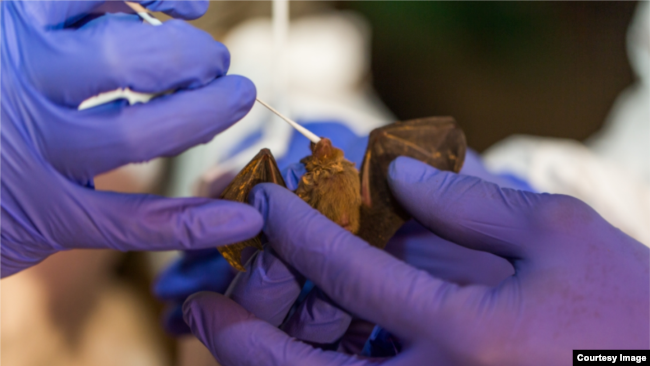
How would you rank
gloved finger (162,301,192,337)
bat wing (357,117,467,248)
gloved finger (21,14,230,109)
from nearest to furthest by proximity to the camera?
1. gloved finger (21,14,230,109)
2. bat wing (357,117,467,248)
3. gloved finger (162,301,192,337)

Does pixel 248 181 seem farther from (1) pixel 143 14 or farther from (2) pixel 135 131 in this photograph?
(1) pixel 143 14

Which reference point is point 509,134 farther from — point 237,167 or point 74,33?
point 74,33

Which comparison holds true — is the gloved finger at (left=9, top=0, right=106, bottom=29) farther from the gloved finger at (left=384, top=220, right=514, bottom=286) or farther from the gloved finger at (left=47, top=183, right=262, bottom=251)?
the gloved finger at (left=384, top=220, right=514, bottom=286)

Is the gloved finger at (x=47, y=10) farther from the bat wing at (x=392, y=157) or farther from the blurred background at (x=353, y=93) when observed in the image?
the bat wing at (x=392, y=157)

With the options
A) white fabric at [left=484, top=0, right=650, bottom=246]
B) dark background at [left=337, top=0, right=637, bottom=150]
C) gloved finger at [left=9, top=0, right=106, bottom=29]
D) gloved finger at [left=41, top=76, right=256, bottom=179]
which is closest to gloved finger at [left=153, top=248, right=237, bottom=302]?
gloved finger at [left=41, top=76, right=256, bottom=179]

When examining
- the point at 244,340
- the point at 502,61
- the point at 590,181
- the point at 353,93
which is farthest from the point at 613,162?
the point at 244,340

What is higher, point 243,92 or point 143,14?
point 143,14
